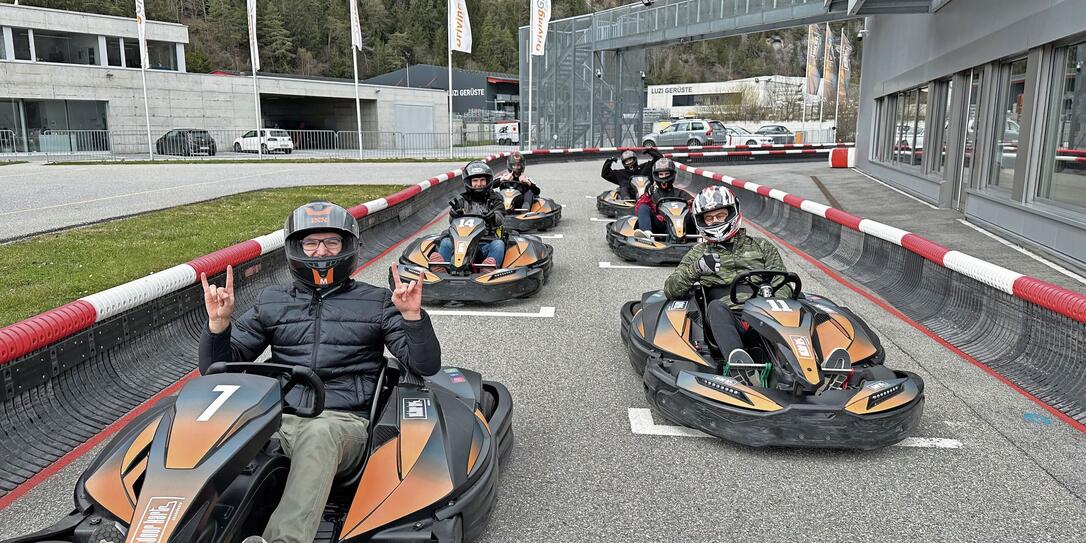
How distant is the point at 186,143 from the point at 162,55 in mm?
14125

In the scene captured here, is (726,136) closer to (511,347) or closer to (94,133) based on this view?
(94,133)

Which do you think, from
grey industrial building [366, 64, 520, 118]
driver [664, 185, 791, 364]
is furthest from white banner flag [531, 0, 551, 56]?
grey industrial building [366, 64, 520, 118]

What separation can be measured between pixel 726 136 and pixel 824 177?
20848 mm

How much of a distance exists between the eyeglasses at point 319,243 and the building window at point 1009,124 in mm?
10944

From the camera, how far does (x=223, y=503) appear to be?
9.00ft

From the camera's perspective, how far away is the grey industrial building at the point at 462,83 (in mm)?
67250

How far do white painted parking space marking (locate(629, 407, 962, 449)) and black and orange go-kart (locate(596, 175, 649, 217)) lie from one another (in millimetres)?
9348

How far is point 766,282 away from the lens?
5.29m

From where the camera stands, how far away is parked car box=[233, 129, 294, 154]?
3937 centimetres

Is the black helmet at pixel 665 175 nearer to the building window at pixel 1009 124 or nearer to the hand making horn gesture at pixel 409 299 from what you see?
the building window at pixel 1009 124

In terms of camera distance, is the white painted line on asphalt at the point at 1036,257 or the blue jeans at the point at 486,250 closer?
the blue jeans at the point at 486,250

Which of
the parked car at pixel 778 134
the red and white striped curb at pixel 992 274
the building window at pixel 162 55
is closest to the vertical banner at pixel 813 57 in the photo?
the parked car at pixel 778 134

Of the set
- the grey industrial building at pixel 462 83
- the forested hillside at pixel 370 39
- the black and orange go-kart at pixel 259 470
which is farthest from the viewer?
the forested hillside at pixel 370 39

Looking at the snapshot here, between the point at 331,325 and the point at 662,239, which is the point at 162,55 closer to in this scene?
the point at 662,239
